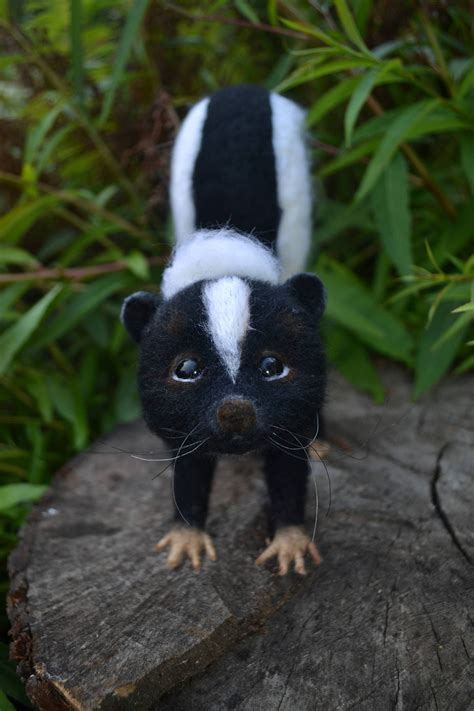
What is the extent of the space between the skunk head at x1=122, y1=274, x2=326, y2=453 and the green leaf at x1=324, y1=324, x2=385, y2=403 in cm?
70

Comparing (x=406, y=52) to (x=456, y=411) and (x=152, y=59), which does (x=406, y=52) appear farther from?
(x=456, y=411)

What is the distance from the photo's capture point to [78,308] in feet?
5.68

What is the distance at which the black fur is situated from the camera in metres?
1.31

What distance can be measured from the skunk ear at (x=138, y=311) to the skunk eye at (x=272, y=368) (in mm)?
227

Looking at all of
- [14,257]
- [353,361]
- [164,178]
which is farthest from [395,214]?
[14,257]

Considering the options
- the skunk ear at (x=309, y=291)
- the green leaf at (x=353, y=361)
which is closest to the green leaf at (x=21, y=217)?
the green leaf at (x=353, y=361)

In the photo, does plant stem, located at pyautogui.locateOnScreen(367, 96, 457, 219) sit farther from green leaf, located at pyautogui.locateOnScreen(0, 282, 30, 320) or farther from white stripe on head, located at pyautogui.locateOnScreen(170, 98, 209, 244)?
green leaf, located at pyautogui.locateOnScreen(0, 282, 30, 320)

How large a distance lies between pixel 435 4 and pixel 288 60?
383 mm

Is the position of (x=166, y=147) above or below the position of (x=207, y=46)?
below

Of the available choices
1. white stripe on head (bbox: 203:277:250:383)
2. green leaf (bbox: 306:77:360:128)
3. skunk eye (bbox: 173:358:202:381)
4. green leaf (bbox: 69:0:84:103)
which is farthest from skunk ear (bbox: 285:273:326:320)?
green leaf (bbox: 69:0:84:103)

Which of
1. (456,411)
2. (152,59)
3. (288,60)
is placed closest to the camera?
(456,411)

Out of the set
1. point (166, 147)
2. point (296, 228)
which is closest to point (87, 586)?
point (296, 228)

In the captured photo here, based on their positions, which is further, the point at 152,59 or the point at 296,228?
the point at 152,59

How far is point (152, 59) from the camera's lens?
2.04 metres
